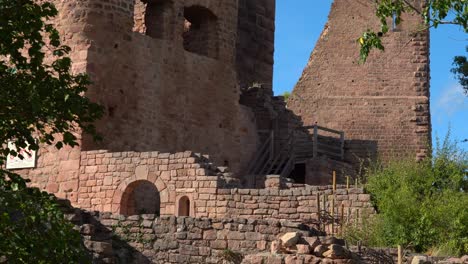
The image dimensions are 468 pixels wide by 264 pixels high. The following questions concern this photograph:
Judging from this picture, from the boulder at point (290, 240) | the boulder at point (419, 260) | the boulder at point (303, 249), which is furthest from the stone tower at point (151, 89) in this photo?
the boulder at point (419, 260)

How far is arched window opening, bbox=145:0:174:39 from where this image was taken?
70.7 feet

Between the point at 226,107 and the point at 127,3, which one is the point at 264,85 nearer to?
the point at 226,107

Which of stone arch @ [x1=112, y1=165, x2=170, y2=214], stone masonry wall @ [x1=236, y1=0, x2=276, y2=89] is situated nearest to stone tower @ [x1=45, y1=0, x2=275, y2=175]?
stone arch @ [x1=112, y1=165, x2=170, y2=214]

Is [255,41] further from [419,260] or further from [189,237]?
[419,260]

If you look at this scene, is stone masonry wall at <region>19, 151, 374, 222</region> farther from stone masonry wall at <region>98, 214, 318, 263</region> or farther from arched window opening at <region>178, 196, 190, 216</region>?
stone masonry wall at <region>98, 214, 318, 263</region>

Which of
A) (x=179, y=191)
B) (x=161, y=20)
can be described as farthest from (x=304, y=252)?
(x=161, y=20)

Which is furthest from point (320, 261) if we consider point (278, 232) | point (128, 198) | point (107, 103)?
point (107, 103)

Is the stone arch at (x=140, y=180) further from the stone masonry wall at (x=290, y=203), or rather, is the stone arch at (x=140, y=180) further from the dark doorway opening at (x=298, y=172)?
the dark doorway opening at (x=298, y=172)

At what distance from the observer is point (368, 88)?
27531mm

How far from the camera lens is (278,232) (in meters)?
13.9

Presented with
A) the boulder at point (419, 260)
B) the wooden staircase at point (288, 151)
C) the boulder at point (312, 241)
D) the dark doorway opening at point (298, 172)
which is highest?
the wooden staircase at point (288, 151)

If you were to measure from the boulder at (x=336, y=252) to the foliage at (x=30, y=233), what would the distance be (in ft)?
13.9

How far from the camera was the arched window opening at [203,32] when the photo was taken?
22750 mm

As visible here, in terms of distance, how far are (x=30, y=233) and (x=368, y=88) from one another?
19.8 m
